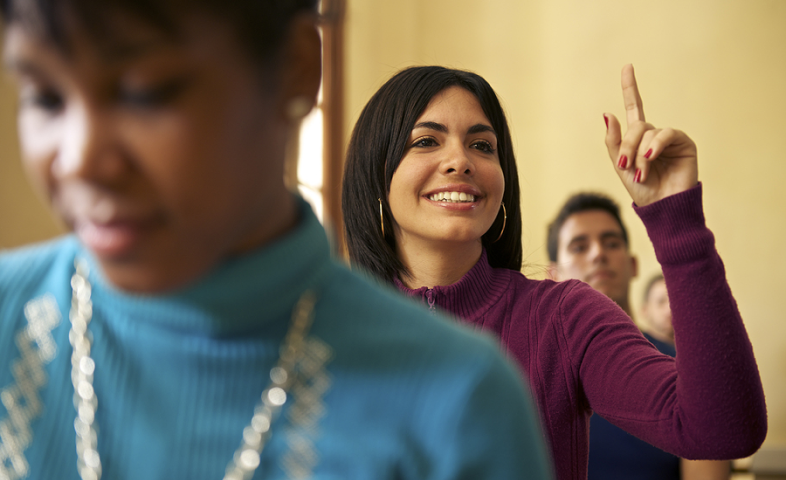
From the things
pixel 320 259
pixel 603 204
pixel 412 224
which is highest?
pixel 320 259

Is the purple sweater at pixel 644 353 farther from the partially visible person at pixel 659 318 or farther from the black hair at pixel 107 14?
the partially visible person at pixel 659 318

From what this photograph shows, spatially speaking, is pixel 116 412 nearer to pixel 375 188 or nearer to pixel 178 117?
pixel 178 117

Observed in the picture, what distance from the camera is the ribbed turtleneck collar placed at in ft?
4.79

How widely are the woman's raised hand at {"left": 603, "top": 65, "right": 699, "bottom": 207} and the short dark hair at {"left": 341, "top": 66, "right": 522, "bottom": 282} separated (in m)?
0.43

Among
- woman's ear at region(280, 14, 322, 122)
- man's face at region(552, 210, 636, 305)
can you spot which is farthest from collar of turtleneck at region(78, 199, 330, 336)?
man's face at region(552, 210, 636, 305)

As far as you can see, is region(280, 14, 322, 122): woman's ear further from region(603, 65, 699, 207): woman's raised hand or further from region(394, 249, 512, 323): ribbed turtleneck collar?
region(394, 249, 512, 323): ribbed turtleneck collar

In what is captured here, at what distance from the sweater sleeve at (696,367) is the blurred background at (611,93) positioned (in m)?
3.24

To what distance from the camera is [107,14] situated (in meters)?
0.47

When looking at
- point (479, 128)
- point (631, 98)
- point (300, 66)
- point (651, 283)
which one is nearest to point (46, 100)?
point (300, 66)

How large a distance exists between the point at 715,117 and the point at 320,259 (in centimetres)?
462

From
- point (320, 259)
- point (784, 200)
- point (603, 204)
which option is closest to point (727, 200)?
point (784, 200)

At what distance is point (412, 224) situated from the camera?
5.02 ft

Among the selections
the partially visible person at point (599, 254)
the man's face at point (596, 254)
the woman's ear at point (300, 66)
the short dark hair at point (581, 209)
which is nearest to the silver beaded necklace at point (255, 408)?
the woman's ear at point (300, 66)

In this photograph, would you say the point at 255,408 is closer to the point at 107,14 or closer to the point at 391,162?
the point at 107,14
